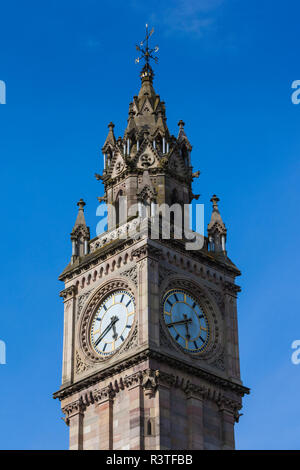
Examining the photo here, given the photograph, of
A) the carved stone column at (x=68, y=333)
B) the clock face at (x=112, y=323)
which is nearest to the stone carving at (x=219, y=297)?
the clock face at (x=112, y=323)

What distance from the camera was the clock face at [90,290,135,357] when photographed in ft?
247

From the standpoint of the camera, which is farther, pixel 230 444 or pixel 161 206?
pixel 161 206

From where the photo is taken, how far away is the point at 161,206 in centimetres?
7988

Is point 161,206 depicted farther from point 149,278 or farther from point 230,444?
point 230,444

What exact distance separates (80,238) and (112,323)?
24.6 feet

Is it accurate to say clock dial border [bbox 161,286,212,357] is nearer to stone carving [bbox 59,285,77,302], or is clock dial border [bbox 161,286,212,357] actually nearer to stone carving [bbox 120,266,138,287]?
stone carving [bbox 120,266,138,287]

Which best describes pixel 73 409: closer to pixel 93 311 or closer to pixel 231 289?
pixel 93 311

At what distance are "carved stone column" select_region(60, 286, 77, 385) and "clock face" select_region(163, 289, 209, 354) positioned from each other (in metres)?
6.11

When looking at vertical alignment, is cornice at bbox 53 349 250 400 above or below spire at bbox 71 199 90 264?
below

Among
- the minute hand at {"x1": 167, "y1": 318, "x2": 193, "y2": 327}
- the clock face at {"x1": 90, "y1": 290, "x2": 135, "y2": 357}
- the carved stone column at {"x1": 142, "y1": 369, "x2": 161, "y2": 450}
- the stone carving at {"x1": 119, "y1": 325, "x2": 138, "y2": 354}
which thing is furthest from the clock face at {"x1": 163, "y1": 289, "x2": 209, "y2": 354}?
the carved stone column at {"x1": 142, "y1": 369, "x2": 161, "y2": 450}
